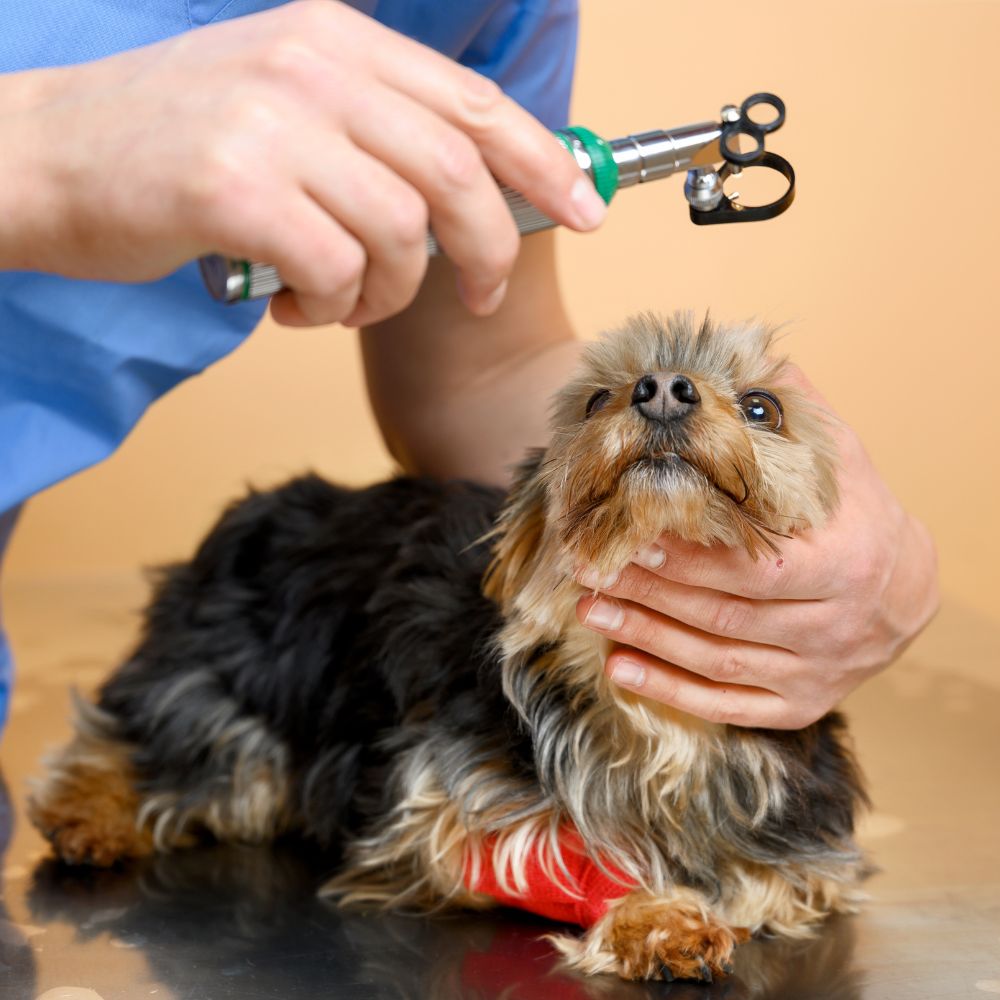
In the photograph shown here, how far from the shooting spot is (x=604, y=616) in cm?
98

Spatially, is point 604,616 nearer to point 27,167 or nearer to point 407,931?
point 407,931

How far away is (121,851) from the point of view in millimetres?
1304

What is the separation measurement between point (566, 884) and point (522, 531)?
269mm

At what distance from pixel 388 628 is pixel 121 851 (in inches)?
12.5

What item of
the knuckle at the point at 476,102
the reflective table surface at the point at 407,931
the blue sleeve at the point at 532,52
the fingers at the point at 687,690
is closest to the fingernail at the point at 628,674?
the fingers at the point at 687,690

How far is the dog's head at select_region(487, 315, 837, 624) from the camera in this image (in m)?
0.91

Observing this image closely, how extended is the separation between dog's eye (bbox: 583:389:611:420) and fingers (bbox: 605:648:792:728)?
169 millimetres

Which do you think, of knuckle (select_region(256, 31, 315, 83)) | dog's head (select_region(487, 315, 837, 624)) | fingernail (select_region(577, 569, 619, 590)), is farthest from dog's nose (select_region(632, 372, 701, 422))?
knuckle (select_region(256, 31, 315, 83))

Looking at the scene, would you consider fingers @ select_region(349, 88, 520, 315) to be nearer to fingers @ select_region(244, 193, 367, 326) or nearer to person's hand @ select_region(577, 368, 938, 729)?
fingers @ select_region(244, 193, 367, 326)

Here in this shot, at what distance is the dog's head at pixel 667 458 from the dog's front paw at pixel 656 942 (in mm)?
238

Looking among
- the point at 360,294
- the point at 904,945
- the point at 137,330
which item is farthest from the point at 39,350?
the point at 904,945

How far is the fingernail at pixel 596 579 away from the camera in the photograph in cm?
96

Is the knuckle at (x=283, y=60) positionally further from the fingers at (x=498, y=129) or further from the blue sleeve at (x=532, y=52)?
the blue sleeve at (x=532, y=52)

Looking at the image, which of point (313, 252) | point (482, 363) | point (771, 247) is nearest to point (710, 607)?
point (313, 252)
